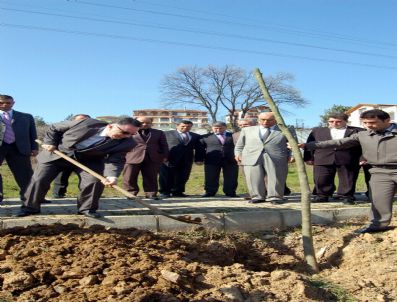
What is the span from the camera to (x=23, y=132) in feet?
21.4

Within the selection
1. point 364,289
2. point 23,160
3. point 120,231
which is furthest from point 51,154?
point 364,289

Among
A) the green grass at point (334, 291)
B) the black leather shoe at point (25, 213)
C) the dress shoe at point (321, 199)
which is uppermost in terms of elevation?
the black leather shoe at point (25, 213)

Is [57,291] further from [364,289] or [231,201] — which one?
[231,201]

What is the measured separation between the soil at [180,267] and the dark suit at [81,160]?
0.86 metres

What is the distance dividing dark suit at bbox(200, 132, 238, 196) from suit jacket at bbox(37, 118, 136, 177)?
277 cm

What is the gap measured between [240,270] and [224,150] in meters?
4.81

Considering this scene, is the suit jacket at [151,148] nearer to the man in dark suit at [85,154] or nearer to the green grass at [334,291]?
the man in dark suit at [85,154]

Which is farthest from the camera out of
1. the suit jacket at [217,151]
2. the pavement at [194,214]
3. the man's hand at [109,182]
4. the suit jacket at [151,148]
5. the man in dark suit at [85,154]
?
the suit jacket at [217,151]

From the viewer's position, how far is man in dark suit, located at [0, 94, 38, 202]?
638 centimetres

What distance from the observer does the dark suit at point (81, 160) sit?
545 centimetres

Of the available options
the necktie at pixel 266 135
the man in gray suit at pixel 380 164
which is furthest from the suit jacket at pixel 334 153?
the man in gray suit at pixel 380 164

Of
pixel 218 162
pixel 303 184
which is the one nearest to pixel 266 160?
pixel 218 162

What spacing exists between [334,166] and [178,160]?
2.84 metres

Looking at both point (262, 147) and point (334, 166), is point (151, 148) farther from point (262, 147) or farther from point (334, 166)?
point (334, 166)
